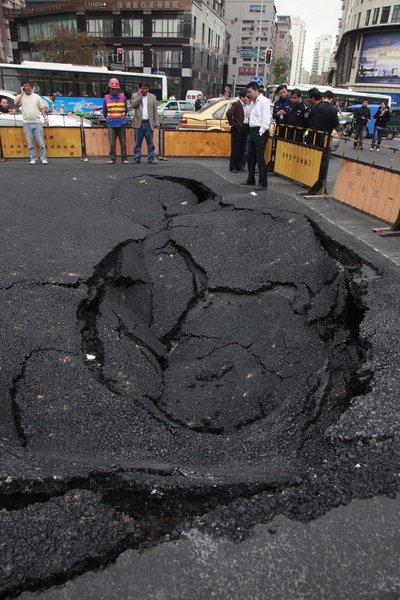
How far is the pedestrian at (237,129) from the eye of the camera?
1035 cm

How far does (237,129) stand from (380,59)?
5791 centimetres

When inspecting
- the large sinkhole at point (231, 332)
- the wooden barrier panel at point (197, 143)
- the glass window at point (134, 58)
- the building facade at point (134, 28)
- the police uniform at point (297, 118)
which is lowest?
the large sinkhole at point (231, 332)

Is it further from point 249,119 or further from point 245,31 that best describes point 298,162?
point 245,31

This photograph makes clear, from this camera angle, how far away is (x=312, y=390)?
354cm

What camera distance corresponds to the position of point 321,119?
8844 millimetres

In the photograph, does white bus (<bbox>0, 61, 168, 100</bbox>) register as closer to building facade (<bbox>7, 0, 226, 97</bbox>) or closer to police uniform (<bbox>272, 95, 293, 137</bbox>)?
police uniform (<bbox>272, 95, 293, 137</bbox>)

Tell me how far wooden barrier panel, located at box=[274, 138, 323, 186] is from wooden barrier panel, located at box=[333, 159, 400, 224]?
789mm

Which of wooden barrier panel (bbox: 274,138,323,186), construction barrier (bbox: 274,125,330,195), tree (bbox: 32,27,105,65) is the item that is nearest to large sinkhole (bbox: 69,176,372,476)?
construction barrier (bbox: 274,125,330,195)

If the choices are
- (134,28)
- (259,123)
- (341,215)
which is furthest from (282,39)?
(341,215)

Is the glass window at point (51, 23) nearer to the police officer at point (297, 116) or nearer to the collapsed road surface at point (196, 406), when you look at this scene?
the police officer at point (297, 116)

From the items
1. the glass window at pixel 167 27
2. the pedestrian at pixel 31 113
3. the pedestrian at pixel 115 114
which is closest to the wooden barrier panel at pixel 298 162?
the pedestrian at pixel 115 114

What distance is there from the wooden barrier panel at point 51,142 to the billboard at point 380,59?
54.5 meters

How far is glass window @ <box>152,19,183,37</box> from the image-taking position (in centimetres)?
5281

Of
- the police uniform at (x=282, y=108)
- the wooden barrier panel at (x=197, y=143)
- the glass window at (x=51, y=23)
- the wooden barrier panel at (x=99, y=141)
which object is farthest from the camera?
the glass window at (x=51, y=23)
